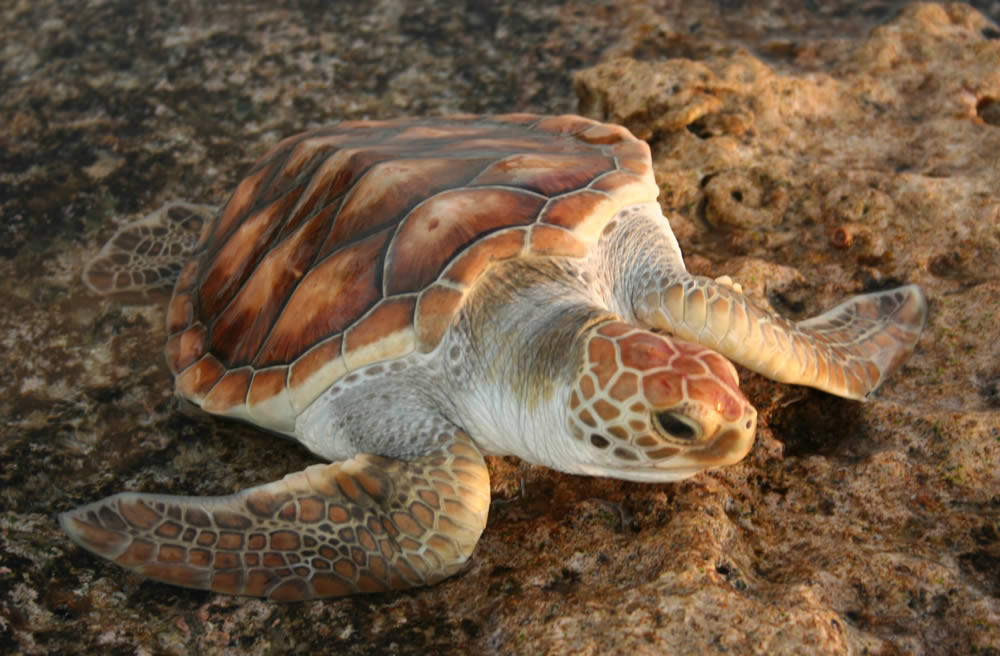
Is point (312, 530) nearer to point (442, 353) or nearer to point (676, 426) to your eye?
point (442, 353)

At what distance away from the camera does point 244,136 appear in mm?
3719

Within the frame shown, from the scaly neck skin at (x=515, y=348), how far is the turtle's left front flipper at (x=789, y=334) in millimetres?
268

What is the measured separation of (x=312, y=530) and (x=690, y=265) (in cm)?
155

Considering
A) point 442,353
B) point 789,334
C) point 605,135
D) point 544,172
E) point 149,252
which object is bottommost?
point 149,252

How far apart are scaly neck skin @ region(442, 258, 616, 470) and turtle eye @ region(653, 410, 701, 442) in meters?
0.30

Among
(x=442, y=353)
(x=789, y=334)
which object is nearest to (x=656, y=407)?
(x=442, y=353)

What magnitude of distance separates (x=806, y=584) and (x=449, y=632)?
793 millimetres

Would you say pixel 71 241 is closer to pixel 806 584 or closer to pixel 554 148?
pixel 554 148

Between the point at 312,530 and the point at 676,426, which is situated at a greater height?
the point at 676,426

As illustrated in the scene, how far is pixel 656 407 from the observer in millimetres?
1694

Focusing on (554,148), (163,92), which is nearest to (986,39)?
(554,148)

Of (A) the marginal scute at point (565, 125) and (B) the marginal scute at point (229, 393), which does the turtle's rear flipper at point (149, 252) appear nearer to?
(B) the marginal scute at point (229, 393)

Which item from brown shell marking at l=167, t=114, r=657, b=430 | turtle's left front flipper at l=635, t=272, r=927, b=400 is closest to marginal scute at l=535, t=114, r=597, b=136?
brown shell marking at l=167, t=114, r=657, b=430

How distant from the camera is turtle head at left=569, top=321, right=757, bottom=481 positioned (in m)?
1.68
